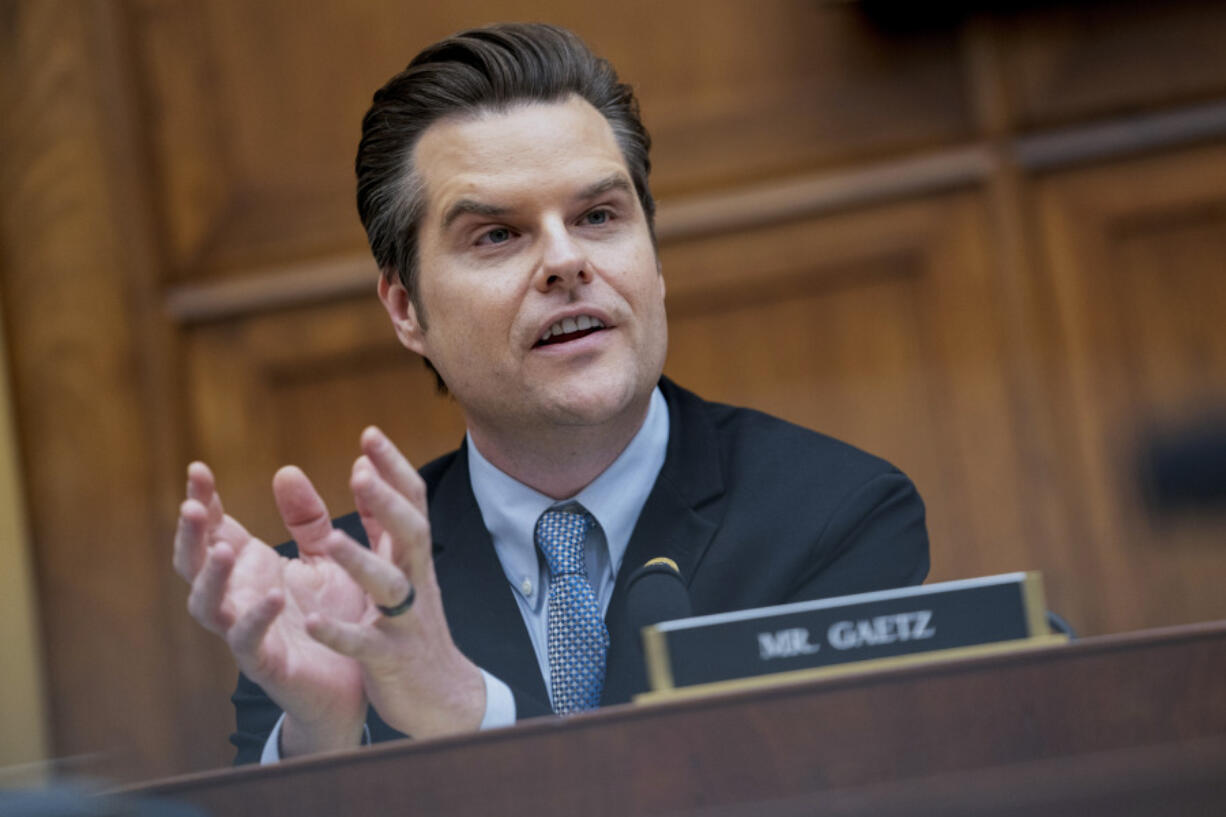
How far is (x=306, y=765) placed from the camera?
0.71 meters

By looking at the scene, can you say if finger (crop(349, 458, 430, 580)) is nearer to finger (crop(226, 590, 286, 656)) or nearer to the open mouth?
finger (crop(226, 590, 286, 656))

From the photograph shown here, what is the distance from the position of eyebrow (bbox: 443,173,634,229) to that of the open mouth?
0.42 ft

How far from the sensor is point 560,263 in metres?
1.43

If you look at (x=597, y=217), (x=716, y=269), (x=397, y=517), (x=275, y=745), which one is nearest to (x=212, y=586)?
(x=397, y=517)

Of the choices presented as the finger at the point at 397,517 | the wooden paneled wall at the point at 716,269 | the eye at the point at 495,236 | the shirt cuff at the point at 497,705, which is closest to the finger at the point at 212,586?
the finger at the point at 397,517

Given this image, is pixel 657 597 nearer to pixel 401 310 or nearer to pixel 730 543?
pixel 730 543

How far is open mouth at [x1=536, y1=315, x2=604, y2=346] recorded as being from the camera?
4.79 ft

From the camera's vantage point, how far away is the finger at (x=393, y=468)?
0.98m

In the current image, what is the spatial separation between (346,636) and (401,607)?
0.15ft

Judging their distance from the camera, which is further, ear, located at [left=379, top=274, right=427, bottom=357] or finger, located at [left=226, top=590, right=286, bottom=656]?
ear, located at [left=379, top=274, right=427, bottom=357]

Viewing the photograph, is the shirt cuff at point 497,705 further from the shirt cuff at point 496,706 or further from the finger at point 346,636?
the finger at point 346,636

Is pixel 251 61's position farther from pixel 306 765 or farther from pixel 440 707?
pixel 306 765

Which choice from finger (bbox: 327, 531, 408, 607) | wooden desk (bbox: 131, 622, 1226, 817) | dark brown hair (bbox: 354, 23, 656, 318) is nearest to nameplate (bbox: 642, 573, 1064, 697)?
wooden desk (bbox: 131, 622, 1226, 817)

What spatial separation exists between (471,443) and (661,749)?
987 mm
